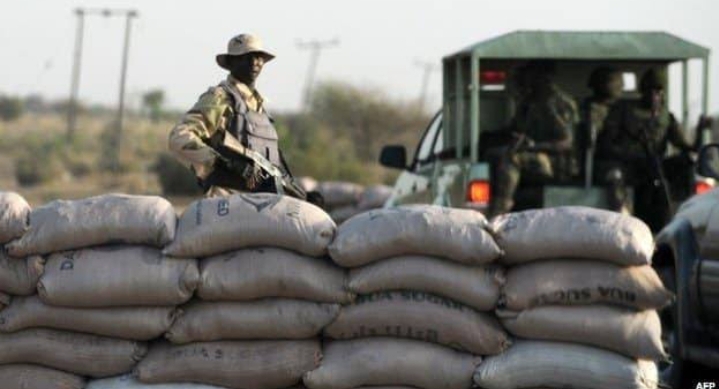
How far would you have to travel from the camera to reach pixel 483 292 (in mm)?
6934

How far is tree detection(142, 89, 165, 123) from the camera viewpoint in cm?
10925

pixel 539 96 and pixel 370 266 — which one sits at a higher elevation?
pixel 539 96

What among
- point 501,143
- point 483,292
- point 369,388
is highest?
point 501,143

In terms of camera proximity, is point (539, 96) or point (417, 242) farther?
point (539, 96)

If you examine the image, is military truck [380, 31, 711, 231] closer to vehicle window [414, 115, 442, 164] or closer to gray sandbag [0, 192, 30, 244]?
vehicle window [414, 115, 442, 164]

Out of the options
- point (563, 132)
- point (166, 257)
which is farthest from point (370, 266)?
point (563, 132)

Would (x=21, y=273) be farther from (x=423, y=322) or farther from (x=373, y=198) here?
(x=373, y=198)

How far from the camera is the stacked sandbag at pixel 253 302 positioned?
274 inches

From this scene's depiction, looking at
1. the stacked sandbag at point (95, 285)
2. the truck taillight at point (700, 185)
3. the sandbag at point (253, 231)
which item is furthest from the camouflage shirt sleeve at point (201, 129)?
the truck taillight at point (700, 185)

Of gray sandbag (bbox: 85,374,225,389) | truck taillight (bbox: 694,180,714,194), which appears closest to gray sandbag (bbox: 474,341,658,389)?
gray sandbag (bbox: 85,374,225,389)

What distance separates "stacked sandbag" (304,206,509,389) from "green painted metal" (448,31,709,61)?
549cm

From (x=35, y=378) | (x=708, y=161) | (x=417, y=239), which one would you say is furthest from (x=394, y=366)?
(x=708, y=161)

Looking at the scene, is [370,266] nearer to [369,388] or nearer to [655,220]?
[369,388]

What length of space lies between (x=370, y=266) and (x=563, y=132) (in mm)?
5709
